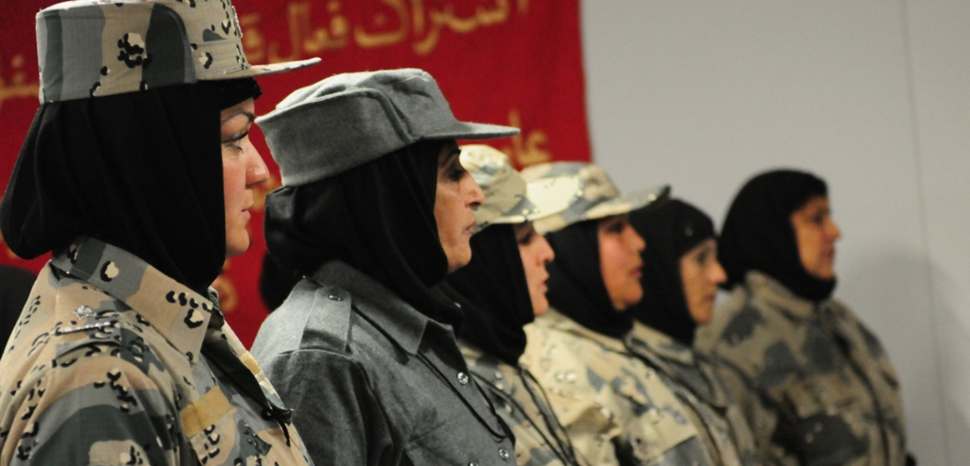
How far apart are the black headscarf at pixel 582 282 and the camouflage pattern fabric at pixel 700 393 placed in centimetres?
11

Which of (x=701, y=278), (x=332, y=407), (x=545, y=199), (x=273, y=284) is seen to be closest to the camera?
(x=332, y=407)

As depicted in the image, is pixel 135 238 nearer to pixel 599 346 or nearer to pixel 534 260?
pixel 534 260

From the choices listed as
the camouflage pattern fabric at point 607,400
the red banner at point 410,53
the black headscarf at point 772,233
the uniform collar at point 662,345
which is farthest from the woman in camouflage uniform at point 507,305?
the black headscarf at point 772,233

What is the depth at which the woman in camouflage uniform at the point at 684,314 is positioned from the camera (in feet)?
9.70

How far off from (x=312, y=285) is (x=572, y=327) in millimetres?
1194

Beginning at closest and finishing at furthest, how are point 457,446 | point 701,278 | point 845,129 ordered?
point 457,446
point 701,278
point 845,129

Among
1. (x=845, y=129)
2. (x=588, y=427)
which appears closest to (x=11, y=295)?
(x=588, y=427)

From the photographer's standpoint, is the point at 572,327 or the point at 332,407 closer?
the point at 332,407

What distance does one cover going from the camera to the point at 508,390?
7.32 ft

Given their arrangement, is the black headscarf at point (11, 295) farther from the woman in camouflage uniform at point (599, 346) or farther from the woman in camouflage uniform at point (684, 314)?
the woman in camouflage uniform at point (684, 314)

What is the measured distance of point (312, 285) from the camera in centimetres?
175

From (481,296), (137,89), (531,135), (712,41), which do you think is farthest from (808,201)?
(137,89)

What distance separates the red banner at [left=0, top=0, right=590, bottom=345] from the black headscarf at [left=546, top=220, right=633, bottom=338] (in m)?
1.00

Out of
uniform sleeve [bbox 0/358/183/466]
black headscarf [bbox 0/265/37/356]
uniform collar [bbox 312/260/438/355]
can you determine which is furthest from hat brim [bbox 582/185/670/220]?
uniform sleeve [bbox 0/358/183/466]
